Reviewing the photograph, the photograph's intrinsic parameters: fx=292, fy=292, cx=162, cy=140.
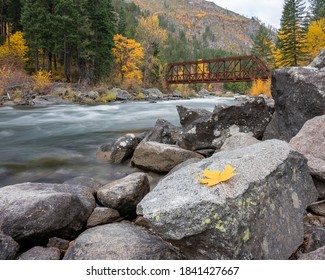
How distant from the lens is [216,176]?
3.01m

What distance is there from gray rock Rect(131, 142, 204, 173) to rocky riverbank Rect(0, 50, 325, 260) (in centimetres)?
130

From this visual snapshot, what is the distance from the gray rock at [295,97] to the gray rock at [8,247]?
5.25 m

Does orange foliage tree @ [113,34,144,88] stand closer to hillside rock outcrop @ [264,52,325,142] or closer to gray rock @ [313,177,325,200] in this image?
hillside rock outcrop @ [264,52,325,142]

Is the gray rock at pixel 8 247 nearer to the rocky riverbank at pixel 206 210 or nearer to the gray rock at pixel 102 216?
the rocky riverbank at pixel 206 210

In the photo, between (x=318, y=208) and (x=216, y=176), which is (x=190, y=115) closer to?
(x=318, y=208)

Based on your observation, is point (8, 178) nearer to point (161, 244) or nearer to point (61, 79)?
point (161, 244)

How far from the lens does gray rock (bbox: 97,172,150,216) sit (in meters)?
5.00

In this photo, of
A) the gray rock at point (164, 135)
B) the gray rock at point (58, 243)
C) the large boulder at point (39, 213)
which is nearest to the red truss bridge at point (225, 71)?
the gray rock at point (164, 135)

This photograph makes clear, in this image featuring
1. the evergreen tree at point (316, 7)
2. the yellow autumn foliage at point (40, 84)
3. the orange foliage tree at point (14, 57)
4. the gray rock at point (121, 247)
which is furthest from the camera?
the evergreen tree at point (316, 7)

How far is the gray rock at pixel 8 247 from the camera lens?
11.2 ft

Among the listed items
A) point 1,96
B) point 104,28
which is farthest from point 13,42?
point 1,96

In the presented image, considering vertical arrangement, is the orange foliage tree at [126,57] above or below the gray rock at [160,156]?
above

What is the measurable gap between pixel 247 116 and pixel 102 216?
15.5 feet

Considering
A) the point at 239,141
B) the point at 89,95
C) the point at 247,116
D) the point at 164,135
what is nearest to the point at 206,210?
the point at 239,141
